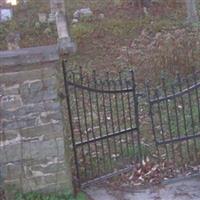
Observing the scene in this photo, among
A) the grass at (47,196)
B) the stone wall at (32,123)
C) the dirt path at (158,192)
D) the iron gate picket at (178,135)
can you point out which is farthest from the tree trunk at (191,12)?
the grass at (47,196)

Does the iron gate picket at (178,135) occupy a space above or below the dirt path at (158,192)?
above

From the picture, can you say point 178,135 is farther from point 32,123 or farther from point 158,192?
point 32,123

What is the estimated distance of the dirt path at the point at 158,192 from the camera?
5.94 meters

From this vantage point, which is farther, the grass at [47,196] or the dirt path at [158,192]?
the dirt path at [158,192]

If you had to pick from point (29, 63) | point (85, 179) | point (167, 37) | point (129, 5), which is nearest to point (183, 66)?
point (167, 37)

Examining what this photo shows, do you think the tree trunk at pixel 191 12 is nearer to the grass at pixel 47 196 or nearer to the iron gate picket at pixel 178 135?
the iron gate picket at pixel 178 135

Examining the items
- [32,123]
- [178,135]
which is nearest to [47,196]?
[32,123]

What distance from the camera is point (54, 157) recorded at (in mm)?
5742

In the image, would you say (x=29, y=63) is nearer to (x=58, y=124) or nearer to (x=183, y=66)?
(x=58, y=124)

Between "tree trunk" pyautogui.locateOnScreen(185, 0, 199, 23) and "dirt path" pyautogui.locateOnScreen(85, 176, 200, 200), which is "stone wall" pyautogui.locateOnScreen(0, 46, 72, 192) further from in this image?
"tree trunk" pyautogui.locateOnScreen(185, 0, 199, 23)

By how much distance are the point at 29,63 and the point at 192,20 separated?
7701 millimetres

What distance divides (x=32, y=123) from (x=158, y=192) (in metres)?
1.47

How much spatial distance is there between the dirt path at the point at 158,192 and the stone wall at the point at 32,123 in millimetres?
415

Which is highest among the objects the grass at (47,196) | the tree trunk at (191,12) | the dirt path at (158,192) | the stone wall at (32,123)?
the tree trunk at (191,12)
